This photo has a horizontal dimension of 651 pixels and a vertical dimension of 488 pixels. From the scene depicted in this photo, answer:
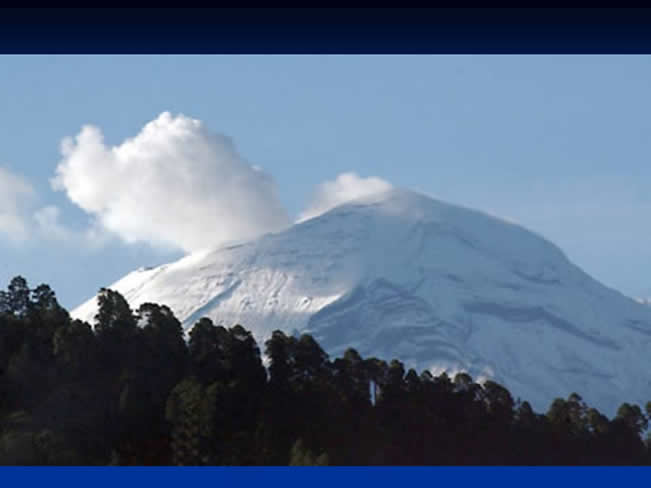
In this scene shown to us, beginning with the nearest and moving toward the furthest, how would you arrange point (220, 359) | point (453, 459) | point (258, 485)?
point (258, 485)
point (220, 359)
point (453, 459)

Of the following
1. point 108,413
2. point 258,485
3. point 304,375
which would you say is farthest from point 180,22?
point 304,375

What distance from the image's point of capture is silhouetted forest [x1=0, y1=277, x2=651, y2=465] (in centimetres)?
4131

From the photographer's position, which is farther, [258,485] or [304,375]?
[304,375]

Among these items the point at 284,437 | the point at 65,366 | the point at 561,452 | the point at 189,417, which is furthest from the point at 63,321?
the point at 561,452

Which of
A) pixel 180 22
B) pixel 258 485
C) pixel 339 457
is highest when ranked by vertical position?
pixel 339 457

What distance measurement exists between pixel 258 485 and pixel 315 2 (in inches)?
37.0

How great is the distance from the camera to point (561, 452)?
183ft

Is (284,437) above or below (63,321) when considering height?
below

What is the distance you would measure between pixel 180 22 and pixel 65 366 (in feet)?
136

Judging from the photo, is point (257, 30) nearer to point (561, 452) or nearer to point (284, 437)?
point (284, 437)

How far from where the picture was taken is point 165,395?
145ft

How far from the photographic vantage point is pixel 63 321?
43344 mm

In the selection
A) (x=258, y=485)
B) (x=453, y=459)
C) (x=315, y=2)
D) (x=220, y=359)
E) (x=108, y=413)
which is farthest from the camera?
(x=453, y=459)

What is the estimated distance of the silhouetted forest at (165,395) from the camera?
4131 centimetres
